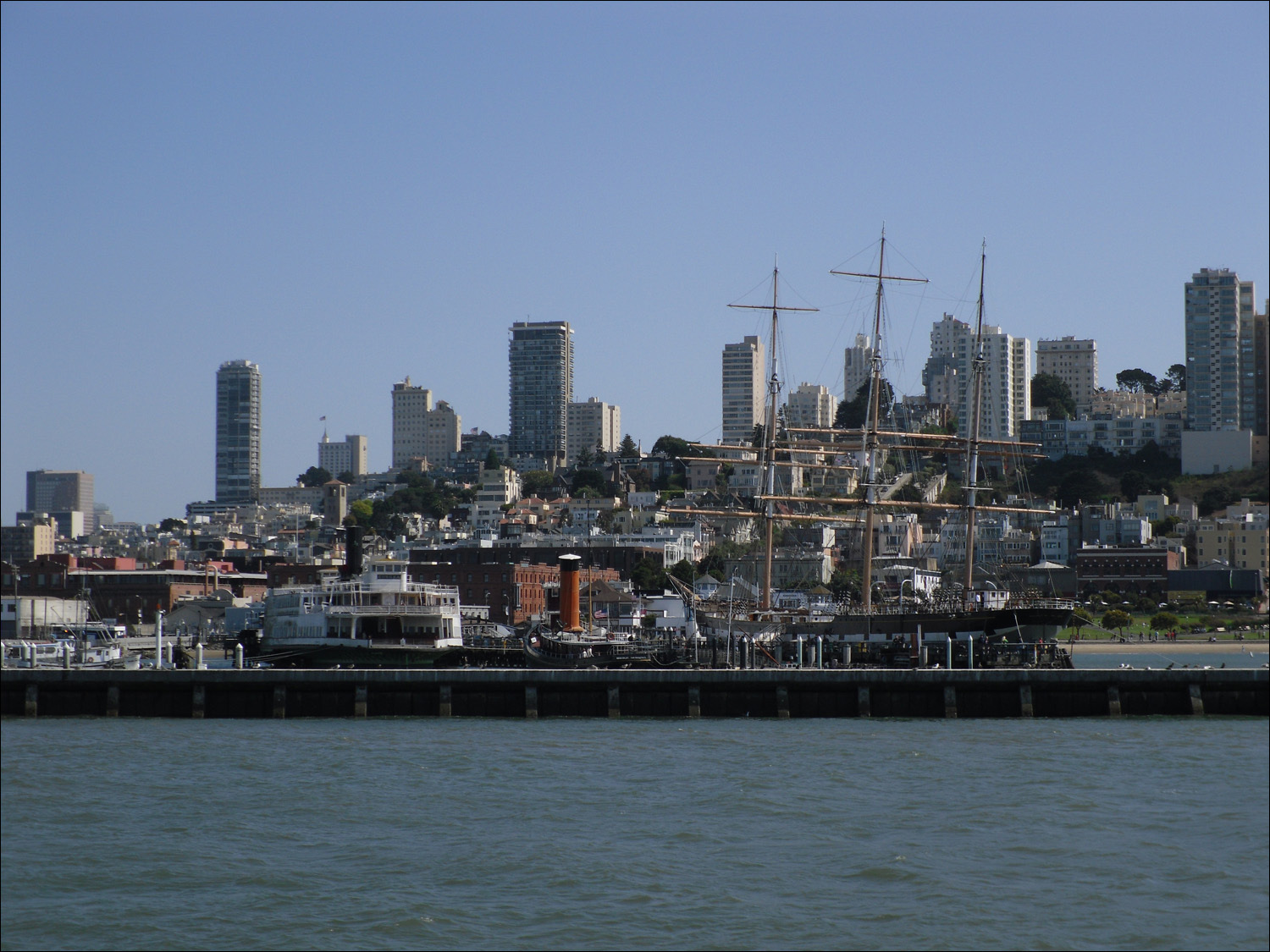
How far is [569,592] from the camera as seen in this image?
2559 inches

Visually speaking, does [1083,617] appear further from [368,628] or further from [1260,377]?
[1260,377]

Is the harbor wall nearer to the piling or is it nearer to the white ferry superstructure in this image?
the piling

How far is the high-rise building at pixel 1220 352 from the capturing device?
19125 centimetres

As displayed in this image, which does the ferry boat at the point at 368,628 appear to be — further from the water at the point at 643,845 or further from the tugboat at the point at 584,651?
the water at the point at 643,845

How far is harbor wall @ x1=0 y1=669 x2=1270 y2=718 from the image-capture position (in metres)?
44.3

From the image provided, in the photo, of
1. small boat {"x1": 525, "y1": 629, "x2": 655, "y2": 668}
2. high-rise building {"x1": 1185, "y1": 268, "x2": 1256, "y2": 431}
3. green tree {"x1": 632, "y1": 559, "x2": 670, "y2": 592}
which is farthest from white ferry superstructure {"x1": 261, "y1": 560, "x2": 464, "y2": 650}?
high-rise building {"x1": 1185, "y1": 268, "x2": 1256, "y2": 431}

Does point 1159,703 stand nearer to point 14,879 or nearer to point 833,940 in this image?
point 833,940

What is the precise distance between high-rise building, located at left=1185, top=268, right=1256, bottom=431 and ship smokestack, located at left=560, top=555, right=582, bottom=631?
14413cm

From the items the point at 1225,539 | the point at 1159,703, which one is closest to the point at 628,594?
the point at 1225,539

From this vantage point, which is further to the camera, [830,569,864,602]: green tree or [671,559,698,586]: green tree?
[671,559,698,586]: green tree

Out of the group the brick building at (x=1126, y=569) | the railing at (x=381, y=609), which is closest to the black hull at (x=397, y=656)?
the railing at (x=381, y=609)

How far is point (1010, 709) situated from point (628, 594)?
70167 mm

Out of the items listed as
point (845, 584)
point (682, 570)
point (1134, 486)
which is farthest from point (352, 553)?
point (1134, 486)

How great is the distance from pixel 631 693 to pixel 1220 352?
167 meters
